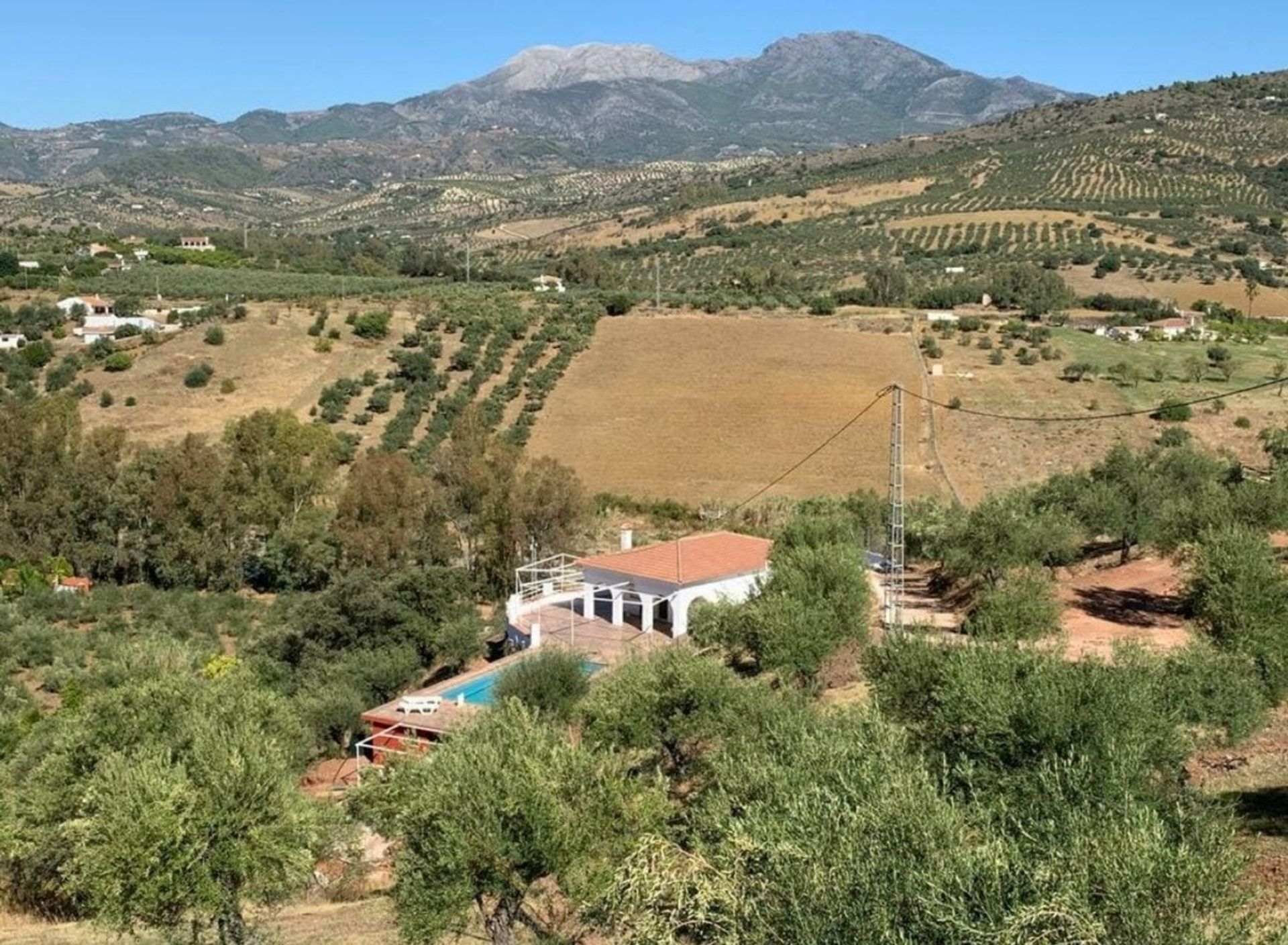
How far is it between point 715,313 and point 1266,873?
203 ft

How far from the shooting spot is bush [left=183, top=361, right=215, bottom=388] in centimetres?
5897

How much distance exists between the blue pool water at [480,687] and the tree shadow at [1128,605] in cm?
1277

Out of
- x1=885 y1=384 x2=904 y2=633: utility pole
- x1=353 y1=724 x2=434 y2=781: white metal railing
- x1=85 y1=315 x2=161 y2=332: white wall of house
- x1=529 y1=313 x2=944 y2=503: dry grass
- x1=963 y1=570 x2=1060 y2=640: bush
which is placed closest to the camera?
x1=353 y1=724 x2=434 y2=781: white metal railing

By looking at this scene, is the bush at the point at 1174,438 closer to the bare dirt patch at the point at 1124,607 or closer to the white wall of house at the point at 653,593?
the bare dirt patch at the point at 1124,607

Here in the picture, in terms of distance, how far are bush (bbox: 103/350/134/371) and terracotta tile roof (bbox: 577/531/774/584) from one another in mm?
37521

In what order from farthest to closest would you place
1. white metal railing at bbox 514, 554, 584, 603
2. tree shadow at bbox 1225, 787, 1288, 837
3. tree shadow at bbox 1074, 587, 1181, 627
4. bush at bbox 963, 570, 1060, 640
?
white metal railing at bbox 514, 554, 584, 603 → tree shadow at bbox 1074, 587, 1181, 627 → bush at bbox 963, 570, 1060, 640 → tree shadow at bbox 1225, 787, 1288, 837

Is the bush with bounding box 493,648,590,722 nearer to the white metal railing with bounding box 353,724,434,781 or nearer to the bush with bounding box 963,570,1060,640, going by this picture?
the white metal railing with bounding box 353,724,434,781

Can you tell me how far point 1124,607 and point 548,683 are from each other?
52.1ft

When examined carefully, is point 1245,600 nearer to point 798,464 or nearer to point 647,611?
point 647,611

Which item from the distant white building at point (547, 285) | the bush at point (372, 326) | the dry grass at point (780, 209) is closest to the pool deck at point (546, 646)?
the bush at point (372, 326)

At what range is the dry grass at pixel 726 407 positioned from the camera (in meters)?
49.4

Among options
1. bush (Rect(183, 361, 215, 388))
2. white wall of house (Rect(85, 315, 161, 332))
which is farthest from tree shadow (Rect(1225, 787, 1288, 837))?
white wall of house (Rect(85, 315, 161, 332))

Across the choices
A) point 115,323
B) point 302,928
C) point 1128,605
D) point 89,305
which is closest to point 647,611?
point 1128,605

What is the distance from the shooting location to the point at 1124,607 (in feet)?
97.1
